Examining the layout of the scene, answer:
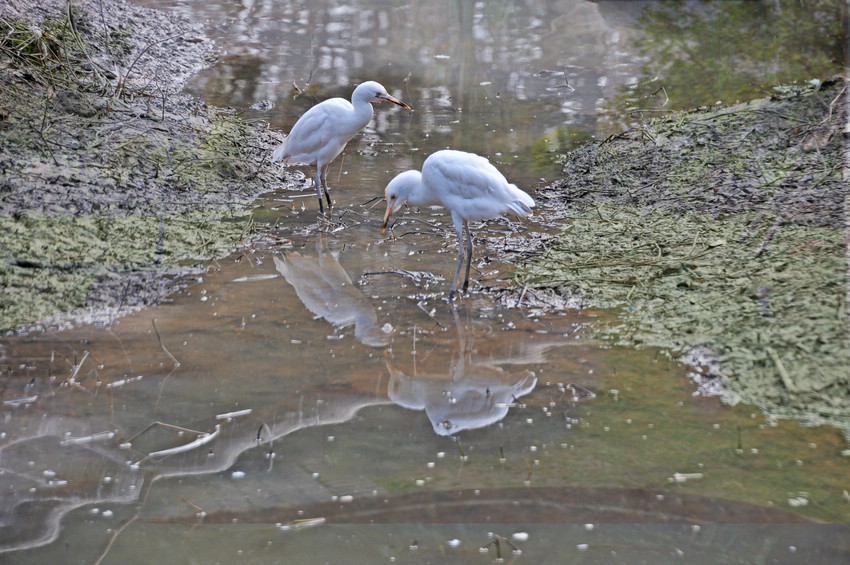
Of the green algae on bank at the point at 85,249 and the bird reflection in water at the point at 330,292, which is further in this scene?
the green algae on bank at the point at 85,249

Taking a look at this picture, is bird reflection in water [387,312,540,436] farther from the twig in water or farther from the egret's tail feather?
the egret's tail feather

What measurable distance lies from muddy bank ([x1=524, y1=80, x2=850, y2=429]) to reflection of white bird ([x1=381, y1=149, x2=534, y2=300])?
1.62 ft

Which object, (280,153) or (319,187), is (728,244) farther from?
(280,153)

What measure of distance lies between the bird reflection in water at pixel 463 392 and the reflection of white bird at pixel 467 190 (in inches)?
35.4

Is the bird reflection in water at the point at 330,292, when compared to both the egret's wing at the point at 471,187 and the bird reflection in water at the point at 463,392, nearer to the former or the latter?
the bird reflection in water at the point at 463,392

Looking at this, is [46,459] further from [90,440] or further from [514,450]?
[514,450]

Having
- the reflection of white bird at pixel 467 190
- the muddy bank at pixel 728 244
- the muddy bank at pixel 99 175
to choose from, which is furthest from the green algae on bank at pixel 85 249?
the muddy bank at pixel 728 244

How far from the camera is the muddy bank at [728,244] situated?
3955 mm

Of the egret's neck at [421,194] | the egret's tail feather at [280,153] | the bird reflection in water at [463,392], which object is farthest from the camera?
the egret's tail feather at [280,153]

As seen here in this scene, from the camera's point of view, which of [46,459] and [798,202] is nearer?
[46,459]

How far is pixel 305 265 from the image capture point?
18.8 feet

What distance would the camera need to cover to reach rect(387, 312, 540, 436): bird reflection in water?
12.3 feet

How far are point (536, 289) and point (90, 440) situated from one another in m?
2.71

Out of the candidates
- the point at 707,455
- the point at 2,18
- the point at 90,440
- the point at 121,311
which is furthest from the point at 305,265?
the point at 2,18
